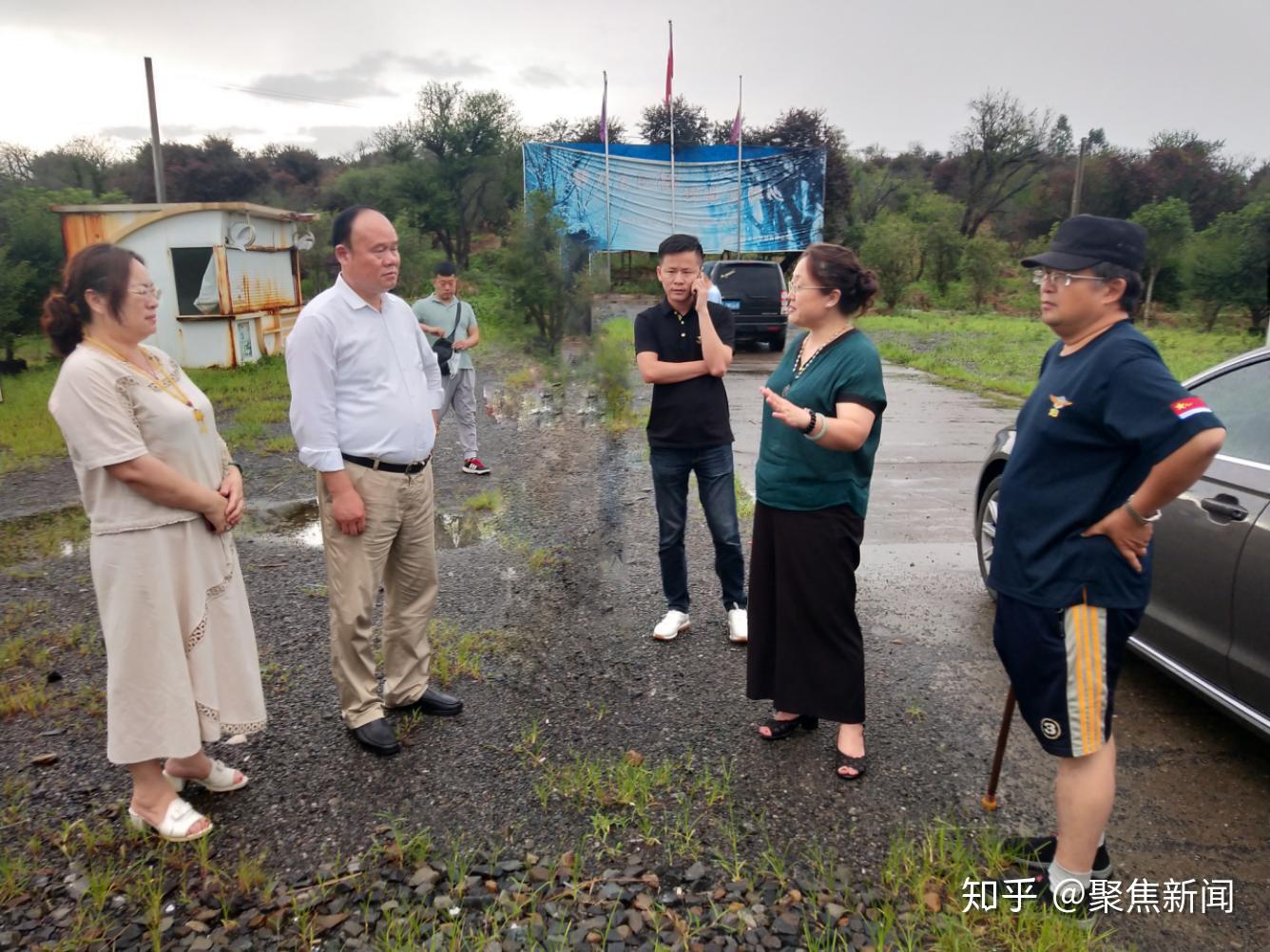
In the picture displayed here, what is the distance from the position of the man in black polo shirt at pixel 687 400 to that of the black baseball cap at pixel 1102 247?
174 cm

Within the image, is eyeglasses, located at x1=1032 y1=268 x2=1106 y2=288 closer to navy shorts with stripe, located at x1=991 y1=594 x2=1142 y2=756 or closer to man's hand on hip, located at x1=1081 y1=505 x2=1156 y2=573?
man's hand on hip, located at x1=1081 y1=505 x2=1156 y2=573

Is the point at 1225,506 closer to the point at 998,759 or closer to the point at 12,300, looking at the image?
the point at 998,759

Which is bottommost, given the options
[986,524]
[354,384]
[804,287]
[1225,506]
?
[986,524]

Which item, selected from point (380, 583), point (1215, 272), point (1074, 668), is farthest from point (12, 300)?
point (1215, 272)

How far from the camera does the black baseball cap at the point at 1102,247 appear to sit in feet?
7.36

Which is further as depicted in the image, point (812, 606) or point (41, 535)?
point (41, 535)

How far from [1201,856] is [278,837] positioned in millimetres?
2947

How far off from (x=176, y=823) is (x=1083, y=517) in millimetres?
2871

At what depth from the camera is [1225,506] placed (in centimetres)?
300

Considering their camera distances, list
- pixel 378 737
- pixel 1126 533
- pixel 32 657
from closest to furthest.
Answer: pixel 1126 533 < pixel 378 737 < pixel 32 657

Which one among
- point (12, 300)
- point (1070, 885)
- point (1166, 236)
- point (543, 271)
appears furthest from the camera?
point (1166, 236)

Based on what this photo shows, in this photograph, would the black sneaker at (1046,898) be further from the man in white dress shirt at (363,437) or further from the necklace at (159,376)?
the necklace at (159,376)

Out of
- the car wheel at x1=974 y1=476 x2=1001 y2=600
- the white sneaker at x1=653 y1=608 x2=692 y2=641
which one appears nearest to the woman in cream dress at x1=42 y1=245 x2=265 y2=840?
the white sneaker at x1=653 y1=608 x2=692 y2=641

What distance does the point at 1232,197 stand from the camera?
37.3 metres
